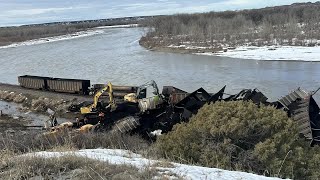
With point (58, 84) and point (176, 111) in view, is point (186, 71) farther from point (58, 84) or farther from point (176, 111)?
point (176, 111)

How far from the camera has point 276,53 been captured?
52.8 m

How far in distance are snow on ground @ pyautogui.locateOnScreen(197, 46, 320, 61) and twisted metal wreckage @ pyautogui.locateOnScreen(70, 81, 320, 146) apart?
97.6 feet

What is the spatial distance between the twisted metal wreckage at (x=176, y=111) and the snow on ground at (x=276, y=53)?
29739 mm

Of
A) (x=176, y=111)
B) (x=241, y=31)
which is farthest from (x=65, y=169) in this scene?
(x=241, y=31)

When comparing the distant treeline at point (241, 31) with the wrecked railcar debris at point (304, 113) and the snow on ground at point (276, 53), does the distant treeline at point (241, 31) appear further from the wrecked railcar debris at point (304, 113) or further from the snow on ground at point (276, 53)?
the wrecked railcar debris at point (304, 113)

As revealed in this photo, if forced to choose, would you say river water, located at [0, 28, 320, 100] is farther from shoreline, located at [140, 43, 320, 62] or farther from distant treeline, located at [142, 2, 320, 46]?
distant treeline, located at [142, 2, 320, 46]

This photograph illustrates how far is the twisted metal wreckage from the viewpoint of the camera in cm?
1700

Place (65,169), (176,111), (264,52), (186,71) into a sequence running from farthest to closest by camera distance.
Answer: (264,52), (186,71), (176,111), (65,169)

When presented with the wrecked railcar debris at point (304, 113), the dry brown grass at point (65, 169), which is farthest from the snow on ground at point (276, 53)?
the dry brown grass at point (65, 169)

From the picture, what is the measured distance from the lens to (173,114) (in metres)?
18.7

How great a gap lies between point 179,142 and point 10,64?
55.9 meters

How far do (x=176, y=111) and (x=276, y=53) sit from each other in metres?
36.9

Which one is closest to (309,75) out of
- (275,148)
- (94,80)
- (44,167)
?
(94,80)

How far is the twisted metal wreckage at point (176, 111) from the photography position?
1700 centimetres
